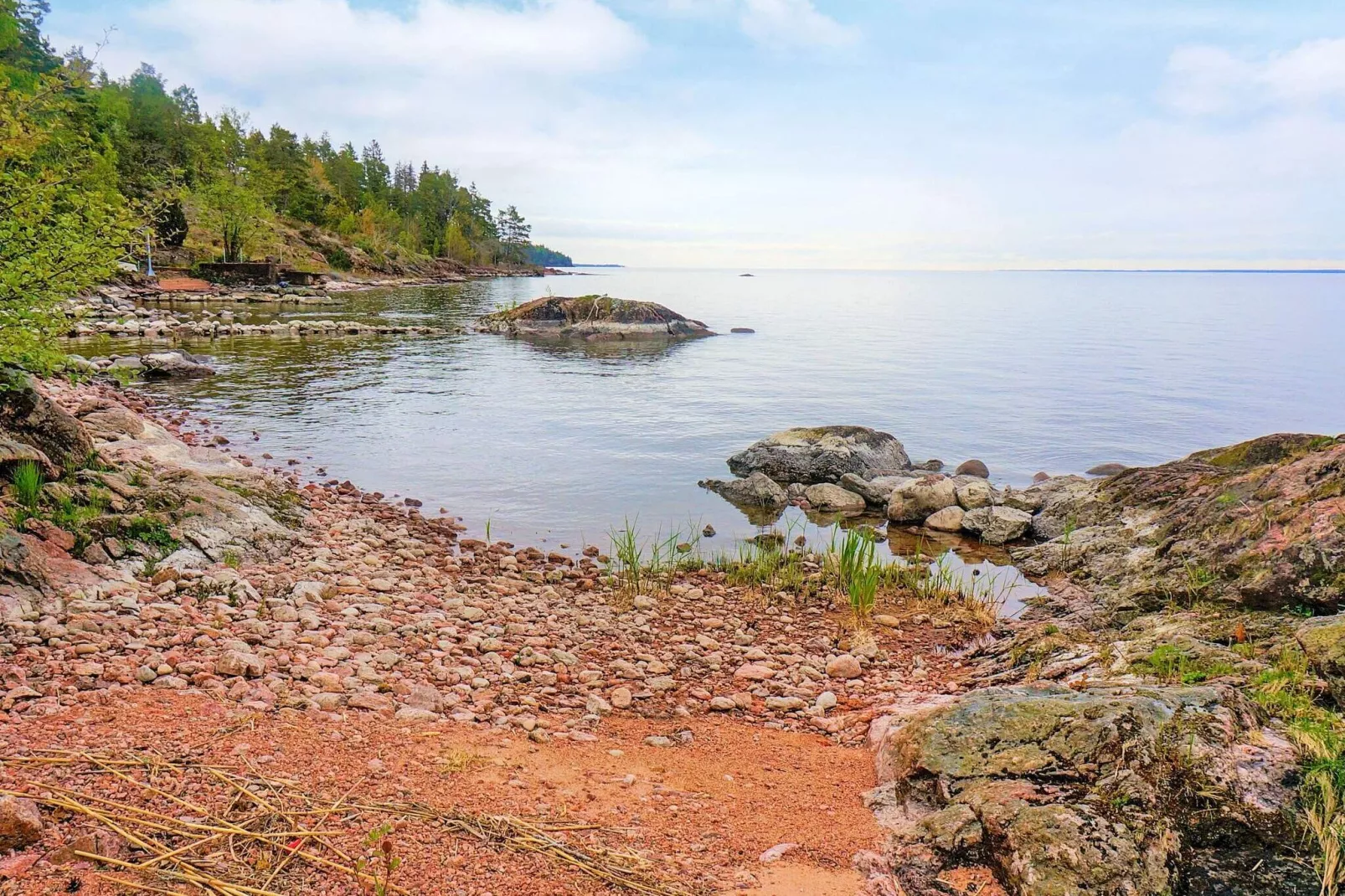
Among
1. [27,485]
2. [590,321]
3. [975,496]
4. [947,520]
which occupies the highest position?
[590,321]

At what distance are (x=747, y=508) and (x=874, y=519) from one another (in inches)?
109

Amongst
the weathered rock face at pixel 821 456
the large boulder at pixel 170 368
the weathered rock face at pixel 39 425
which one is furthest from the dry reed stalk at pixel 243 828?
the large boulder at pixel 170 368

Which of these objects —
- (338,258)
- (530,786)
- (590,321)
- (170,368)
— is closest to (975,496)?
(530,786)

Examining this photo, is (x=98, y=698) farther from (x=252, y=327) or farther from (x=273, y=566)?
(x=252, y=327)

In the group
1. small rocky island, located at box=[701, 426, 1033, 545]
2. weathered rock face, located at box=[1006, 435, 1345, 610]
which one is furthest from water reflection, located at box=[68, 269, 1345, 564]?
weathered rock face, located at box=[1006, 435, 1345, 610]

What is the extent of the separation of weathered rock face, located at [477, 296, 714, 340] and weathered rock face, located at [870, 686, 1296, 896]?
167 ft

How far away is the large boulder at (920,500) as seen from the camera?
1602 cm

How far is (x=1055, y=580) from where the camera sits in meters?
12.3

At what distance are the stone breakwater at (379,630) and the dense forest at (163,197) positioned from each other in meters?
2.65

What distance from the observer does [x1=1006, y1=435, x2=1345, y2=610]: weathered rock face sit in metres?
7.55

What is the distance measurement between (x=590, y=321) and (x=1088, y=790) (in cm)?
5438

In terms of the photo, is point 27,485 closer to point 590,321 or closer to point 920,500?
point 920,500

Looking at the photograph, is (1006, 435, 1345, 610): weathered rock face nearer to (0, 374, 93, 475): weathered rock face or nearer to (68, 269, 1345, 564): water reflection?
(68, 269, 1345, 564): water reflection

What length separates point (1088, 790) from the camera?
14.4 feet
